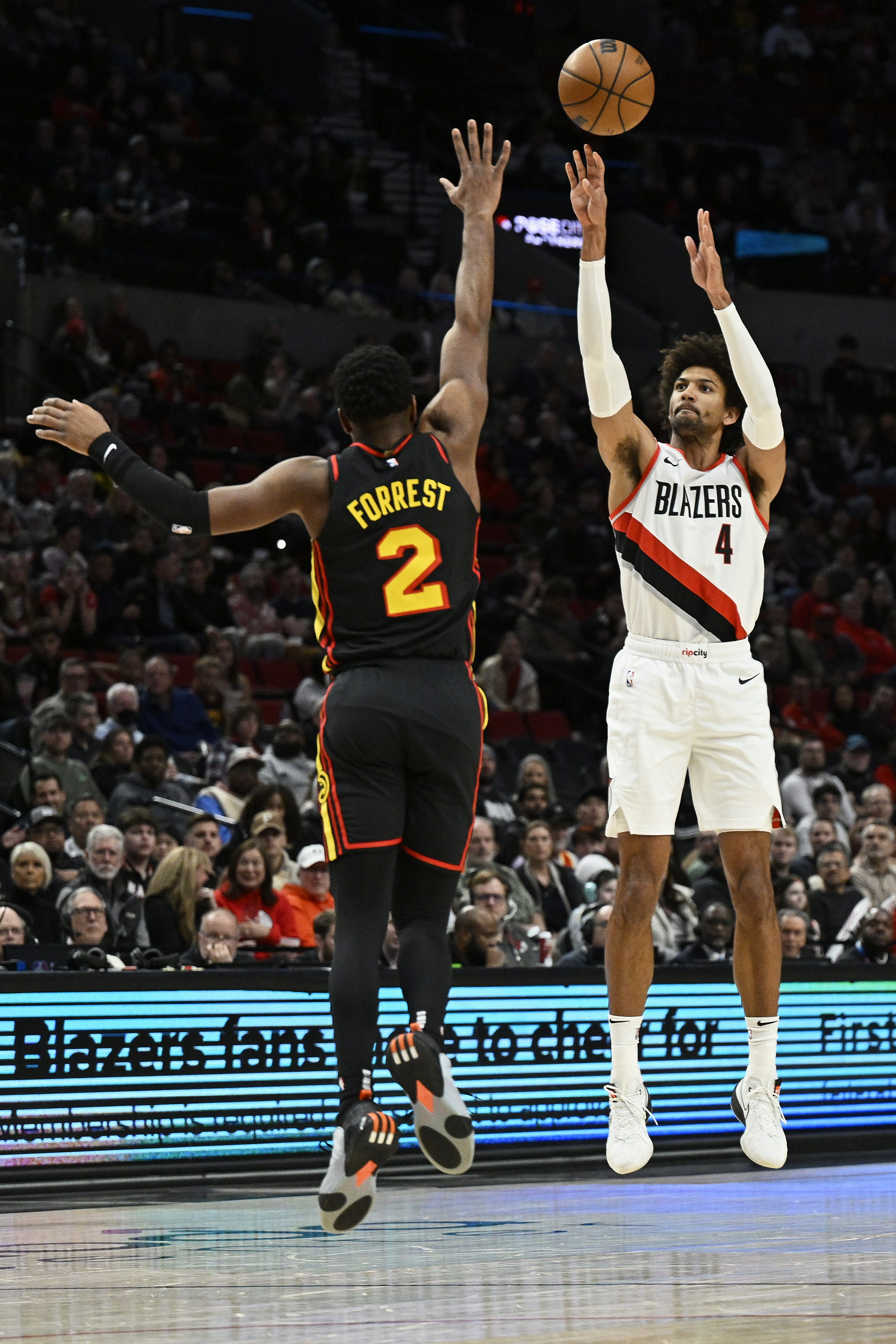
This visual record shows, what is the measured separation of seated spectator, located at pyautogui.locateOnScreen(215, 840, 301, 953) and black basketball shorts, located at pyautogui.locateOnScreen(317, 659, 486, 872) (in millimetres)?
5358

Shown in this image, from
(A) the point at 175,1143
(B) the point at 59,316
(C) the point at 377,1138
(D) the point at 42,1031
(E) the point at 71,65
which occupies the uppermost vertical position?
(E) the point at 71,65

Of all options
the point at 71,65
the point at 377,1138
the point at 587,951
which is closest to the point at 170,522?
the point at 377,1138

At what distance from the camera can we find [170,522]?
5.72m

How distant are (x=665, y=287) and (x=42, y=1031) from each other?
17657mm

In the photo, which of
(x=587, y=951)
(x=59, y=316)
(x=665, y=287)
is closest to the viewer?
(x=587, y=951)

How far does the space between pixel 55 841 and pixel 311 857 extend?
1510mm

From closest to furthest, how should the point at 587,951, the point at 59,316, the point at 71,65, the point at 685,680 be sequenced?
the point at 685,680 < the point at 587,951 < the point at 59,316 < the point at 71,65

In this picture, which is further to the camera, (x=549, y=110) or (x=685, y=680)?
(x=549, y=110)

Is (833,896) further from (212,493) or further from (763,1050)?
(212,493)

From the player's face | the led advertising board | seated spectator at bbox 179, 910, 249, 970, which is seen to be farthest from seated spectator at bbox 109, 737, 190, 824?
the player's face

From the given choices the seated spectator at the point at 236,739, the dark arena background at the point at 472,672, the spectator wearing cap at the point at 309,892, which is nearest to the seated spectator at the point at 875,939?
the dark arena background at the point at 472,672

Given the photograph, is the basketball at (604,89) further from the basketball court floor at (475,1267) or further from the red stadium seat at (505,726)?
the red stadium seat at (505,726)

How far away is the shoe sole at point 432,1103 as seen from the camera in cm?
545

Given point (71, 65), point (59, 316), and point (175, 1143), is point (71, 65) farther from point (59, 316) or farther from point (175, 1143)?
point (175, 1143)
